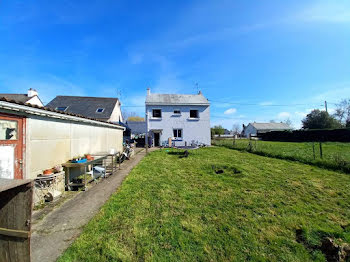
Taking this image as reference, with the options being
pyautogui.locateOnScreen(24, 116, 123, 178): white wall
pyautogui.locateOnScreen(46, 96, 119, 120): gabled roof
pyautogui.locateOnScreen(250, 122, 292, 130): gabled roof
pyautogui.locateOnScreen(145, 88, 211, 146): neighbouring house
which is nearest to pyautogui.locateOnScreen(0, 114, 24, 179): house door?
pyautogui.locateOnScreen(24, 116, 123, 178): white wall

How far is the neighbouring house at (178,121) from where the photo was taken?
62.7 ft

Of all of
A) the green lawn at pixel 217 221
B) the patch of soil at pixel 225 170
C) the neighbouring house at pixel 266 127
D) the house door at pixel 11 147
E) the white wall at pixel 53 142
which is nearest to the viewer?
the green lawn at pixel 217 221

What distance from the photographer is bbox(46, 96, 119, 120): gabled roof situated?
1925 cm

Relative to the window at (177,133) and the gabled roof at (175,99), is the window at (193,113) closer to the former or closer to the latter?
the gabled roof at (175,99)

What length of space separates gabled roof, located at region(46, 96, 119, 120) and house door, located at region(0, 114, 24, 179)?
628 inches

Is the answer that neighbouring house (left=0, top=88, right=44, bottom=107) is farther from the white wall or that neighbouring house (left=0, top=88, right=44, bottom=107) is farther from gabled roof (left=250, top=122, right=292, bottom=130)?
gabled roof (left=250, top=122, right=292, bottom=130)

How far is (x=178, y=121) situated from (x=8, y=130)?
16543 mm

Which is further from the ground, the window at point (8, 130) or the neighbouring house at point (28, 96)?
the neighbouring house at point (28, 96)

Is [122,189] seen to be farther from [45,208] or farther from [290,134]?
[290,134]

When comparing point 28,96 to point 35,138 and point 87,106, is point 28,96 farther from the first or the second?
point 35,138

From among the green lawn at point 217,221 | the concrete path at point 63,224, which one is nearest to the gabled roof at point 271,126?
the green lawn at point 217,221

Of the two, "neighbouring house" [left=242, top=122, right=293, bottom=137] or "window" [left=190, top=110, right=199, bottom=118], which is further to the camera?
"neighbouring house" [left=242, top=122, right=293, bottom=137]

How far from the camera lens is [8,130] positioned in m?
3.62

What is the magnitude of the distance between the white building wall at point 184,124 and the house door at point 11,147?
49.7ft
